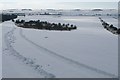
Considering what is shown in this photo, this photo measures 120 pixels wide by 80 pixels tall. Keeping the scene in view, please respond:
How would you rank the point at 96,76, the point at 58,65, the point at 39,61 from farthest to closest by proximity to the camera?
the point at 39,61 → the point at 58,65 → the point at 96,76

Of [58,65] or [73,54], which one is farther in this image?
[73,54]

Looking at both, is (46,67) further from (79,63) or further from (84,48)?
(84,48)

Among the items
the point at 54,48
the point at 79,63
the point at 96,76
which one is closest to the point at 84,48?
the point at 54,48

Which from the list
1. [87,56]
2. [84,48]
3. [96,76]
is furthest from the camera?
[84,48]

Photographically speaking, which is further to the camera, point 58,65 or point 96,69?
point 58,65

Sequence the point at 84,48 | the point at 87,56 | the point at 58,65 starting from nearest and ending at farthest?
the point at 58,65
the point at 87,56
the point at 84,48

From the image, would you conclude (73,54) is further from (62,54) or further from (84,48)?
(84,48)

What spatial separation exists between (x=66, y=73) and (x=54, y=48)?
4312mm

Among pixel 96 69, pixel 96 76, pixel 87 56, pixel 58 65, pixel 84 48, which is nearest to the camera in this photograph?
pixel 96 76

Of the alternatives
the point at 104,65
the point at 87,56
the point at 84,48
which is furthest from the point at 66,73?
the point at 84,48

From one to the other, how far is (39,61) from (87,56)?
184 cm

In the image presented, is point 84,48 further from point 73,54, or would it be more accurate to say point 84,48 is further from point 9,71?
point 9,71

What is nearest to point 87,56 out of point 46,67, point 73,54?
point 73,54

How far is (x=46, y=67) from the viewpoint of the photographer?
842cm
